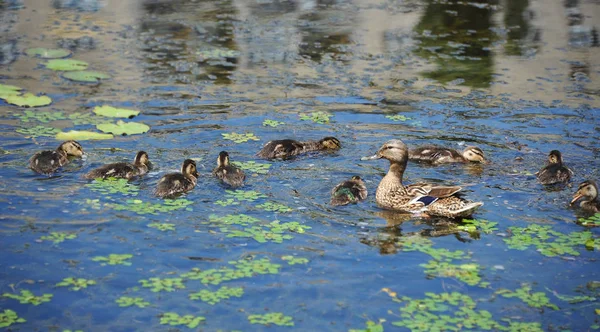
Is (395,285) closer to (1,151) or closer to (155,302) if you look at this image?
(155,302)

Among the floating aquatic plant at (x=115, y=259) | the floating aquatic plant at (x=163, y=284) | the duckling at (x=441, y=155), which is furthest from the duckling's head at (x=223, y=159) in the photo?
the floating aquatic plant at (x=163, y=284)

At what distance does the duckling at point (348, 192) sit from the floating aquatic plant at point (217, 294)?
2.03 metres

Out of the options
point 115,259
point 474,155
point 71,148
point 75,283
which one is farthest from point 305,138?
point 75,283

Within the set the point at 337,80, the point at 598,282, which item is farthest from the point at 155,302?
the point at 337,80

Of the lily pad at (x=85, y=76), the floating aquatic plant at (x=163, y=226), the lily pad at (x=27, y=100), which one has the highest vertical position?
the lily pad at (x=85, y=76)

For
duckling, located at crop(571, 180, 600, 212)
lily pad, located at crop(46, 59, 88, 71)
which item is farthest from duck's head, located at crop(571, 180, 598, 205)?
lily pad, located at crop(46, 59, 88, 71)

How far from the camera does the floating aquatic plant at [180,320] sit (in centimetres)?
584

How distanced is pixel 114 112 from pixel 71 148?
5.61 ft

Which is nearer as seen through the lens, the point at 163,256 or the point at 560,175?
the point at 163,256

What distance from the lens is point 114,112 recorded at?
10.8 meters

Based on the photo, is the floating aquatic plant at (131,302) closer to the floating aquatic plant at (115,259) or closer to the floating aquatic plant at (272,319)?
the floating aquatic plant at (115,259)

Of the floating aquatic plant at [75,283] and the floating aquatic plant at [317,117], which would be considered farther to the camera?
the floating aquatic plant at [317,117]

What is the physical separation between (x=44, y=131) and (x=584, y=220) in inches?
245

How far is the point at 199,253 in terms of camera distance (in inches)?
274
